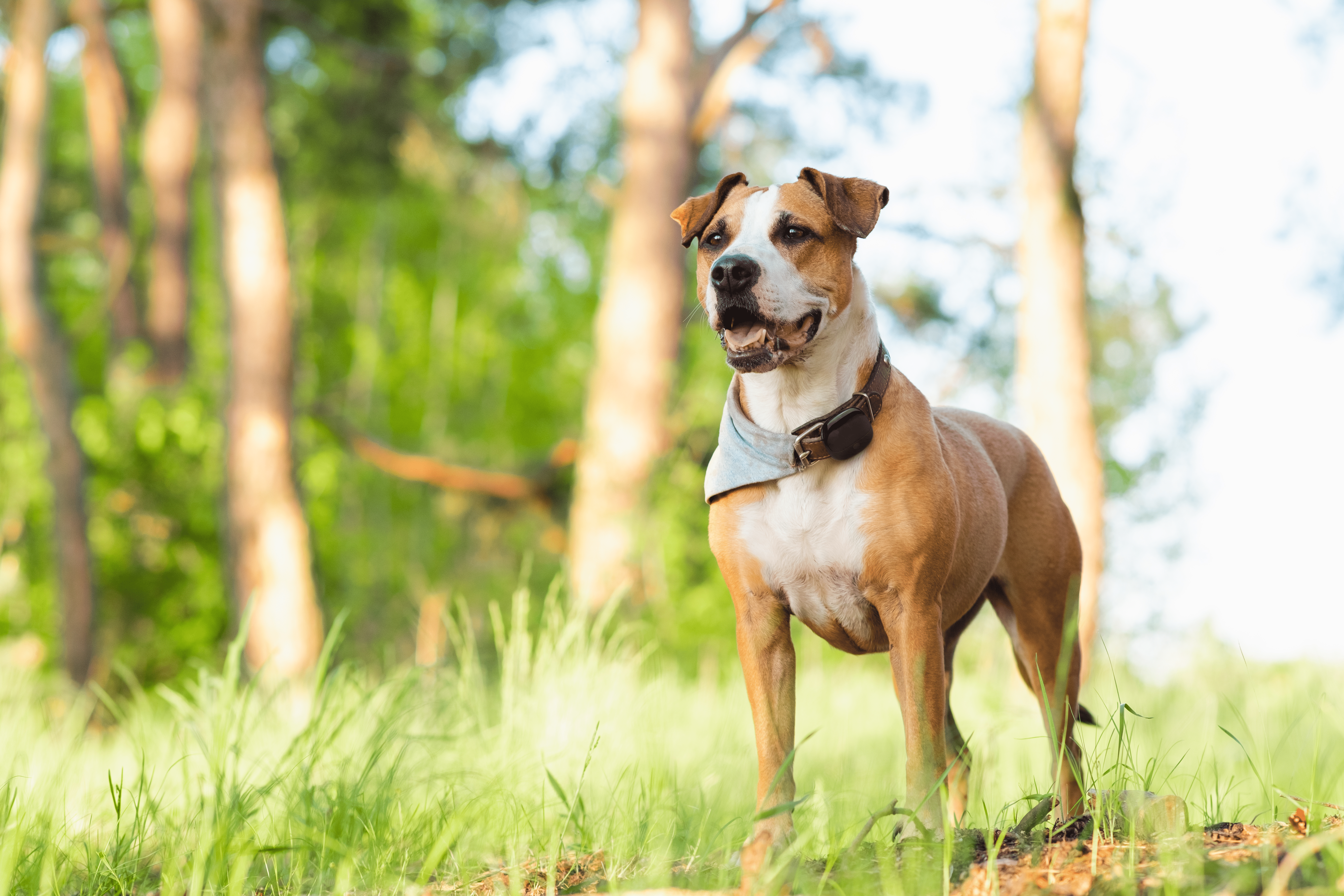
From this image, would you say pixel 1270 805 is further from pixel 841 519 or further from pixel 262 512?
pixel 262 512

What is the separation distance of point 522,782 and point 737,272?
2.09m

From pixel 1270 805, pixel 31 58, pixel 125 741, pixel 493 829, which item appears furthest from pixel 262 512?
pixel 1270 805

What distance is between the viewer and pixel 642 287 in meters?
9.86

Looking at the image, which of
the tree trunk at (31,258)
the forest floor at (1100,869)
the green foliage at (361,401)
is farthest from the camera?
the tree trunk at (31,258)

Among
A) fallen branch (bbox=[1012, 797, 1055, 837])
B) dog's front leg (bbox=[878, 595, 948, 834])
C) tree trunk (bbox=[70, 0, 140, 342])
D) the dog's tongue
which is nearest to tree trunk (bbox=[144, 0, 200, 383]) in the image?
tree trunk (bbox=[70, 0, 140, 342])

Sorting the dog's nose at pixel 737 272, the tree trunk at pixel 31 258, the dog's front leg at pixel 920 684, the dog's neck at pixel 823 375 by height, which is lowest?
the dog's front leg at pixel 920 684

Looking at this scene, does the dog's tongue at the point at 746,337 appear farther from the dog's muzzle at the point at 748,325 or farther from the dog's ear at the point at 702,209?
the dog's ear at the point at 702,209

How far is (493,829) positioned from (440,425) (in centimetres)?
2196

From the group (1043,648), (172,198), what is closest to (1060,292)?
(1043,648)

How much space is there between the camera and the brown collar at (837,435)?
2.94 m

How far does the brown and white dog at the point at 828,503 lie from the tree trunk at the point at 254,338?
724 centimetres

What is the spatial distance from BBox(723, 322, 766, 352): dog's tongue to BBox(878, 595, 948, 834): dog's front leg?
78 centimetres

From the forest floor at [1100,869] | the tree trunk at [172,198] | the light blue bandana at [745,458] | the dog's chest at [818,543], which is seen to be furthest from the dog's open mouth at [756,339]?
the tree trunk at [172,198]

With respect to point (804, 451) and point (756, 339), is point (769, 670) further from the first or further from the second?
point (756, 339)
